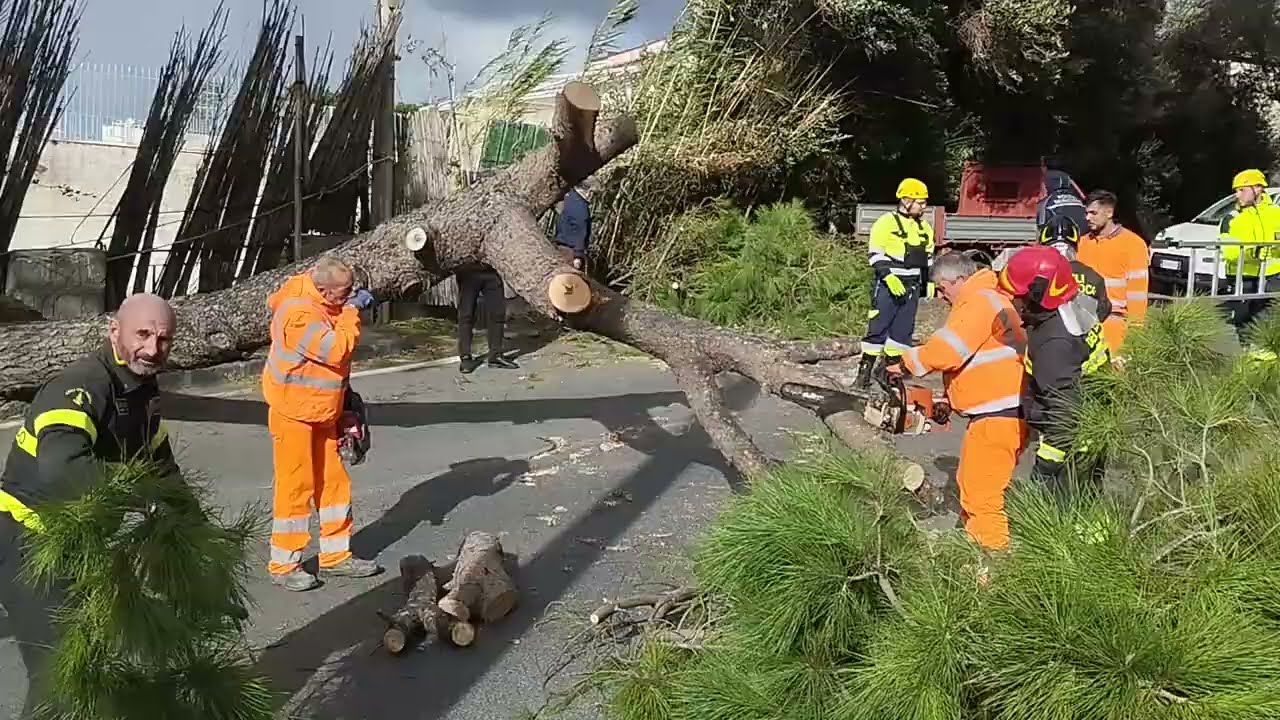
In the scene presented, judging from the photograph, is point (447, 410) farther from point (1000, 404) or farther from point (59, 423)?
point (59, 423)

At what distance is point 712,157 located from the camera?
1350 centimetres

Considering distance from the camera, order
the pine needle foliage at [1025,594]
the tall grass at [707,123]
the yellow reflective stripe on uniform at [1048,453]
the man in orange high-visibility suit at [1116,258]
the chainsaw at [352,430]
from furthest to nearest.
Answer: the tall grass at [707,123]
the man in orange high-visibility suit at [1116,258]
the chainsaw at [352,430]
the yellow reflective stripe on uniform at [1048,453]
the pine needle foliage at [1025,594]

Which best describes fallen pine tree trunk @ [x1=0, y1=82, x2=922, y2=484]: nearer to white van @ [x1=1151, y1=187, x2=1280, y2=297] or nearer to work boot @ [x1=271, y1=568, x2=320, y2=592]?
work boot @ [x1=271, y1=568, x2=320, y2=592]

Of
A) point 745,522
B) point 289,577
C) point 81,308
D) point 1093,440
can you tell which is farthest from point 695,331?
point 81,308

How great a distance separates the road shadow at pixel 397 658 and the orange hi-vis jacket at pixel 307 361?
0.91 m

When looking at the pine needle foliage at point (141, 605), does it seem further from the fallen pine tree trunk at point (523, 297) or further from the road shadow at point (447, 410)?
the road shadow at point (447, 410)

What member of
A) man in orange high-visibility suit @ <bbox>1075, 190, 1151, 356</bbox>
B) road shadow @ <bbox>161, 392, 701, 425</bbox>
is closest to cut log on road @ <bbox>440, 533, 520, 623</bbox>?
road shadow @ <bbox>161, 392, 701, 425</bbox>

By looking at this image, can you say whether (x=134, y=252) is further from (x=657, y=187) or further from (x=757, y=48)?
(x=757, y=48)

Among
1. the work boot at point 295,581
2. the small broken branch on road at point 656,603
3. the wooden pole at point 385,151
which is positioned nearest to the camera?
the small broken branch on road at point 656,603

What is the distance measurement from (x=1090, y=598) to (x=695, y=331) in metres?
4.41

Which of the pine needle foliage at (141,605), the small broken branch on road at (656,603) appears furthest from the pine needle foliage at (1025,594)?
the pine needle foliage at (141,605)

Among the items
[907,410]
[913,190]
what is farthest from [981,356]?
[913,190]

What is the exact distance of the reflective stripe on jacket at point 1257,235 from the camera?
8695mm

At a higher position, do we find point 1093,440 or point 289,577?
point 1093,440
